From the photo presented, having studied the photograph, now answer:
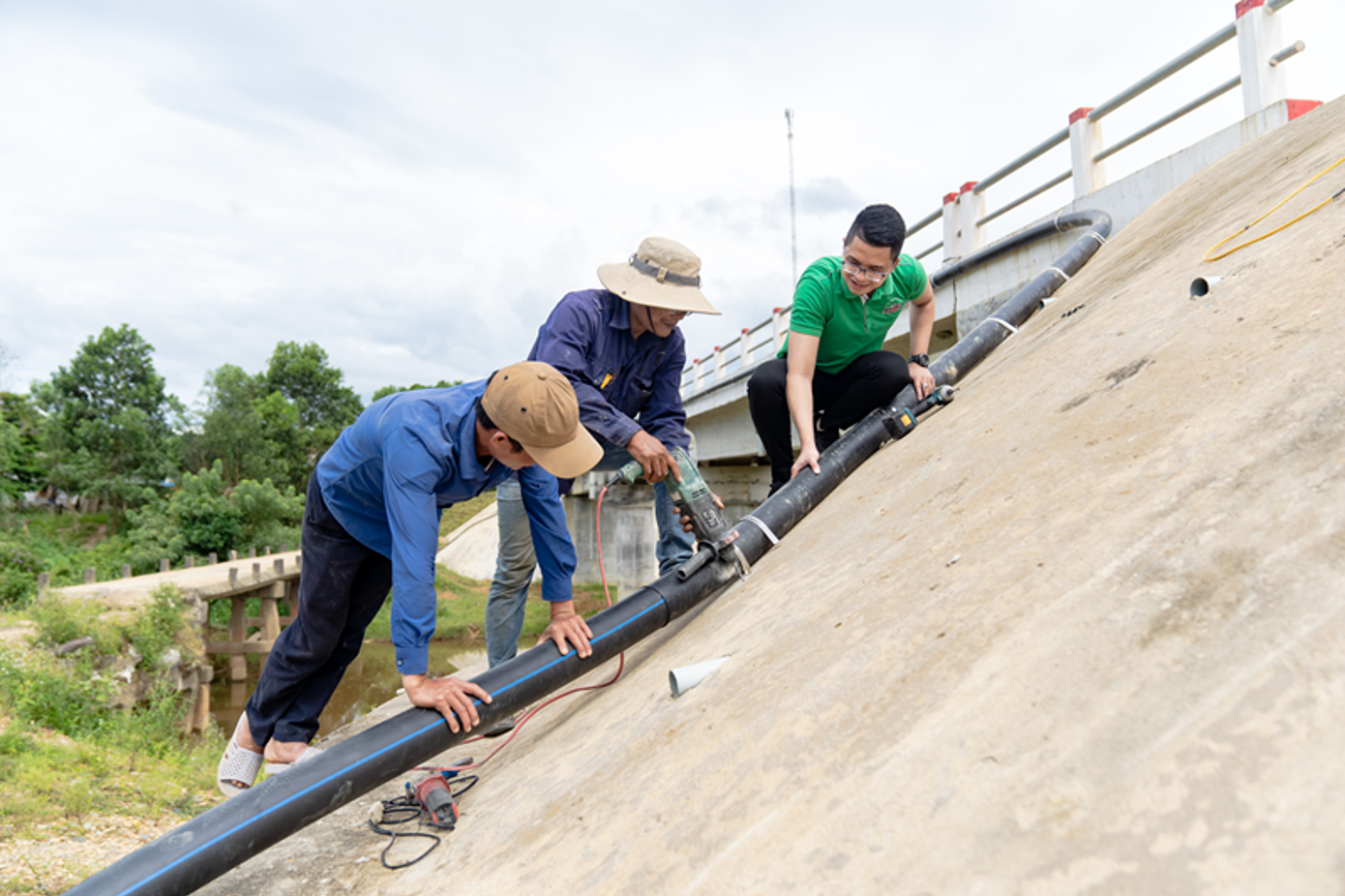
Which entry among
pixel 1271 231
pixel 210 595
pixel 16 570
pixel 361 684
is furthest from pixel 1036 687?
pixel 16 570

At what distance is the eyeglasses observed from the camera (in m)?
3.78

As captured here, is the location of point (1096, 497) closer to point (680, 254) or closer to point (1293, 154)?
point (680, 254)

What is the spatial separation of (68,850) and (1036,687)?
469 cm

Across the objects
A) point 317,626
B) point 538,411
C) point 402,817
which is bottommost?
point 402,817

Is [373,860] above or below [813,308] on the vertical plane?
below

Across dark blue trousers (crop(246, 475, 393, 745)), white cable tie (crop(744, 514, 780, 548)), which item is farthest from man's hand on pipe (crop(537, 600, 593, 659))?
white cable tie (crop(744, 514, 780, 548))

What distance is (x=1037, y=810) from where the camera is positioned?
1236mm

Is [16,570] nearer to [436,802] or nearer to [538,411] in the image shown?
[436,802]

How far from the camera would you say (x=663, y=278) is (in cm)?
352

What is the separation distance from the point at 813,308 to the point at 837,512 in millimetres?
1160

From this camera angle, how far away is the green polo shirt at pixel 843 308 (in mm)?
4070

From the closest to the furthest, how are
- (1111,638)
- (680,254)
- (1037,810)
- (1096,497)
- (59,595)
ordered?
(1037,810) < (1111,638) < (1096,497) < (680,254) < (59,595)

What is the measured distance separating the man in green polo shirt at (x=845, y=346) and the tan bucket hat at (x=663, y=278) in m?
0.68

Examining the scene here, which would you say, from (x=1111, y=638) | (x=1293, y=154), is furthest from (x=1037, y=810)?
(x=1293, y=154)
